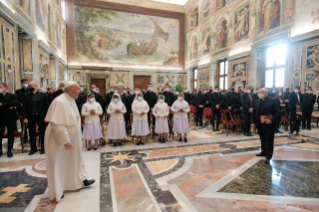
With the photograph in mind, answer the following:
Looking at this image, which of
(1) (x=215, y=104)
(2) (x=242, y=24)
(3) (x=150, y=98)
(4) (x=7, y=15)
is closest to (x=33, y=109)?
(4) (x=7, y=15)

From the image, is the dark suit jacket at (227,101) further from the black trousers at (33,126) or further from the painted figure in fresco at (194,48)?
the painted figure in fresco at (194,48)

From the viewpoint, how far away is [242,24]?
1094 cm

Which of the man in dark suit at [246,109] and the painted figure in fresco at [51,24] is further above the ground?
the painted figure in fresco at [51,24]

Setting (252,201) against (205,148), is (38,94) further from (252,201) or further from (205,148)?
(252,201)

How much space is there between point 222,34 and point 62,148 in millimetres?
13207

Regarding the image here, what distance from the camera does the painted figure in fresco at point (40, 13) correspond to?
26.8 ft

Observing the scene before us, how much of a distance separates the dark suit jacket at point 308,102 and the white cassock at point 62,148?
8.44 m

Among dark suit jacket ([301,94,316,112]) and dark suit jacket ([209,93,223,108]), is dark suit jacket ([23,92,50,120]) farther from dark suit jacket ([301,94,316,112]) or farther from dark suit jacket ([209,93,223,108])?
dark suit jacket ([301,94,316,112])

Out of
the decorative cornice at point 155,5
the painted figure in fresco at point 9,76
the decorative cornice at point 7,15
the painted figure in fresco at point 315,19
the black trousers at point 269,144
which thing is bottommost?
the black trousers at point 269,144

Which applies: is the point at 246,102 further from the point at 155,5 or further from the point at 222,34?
the point at 155,5

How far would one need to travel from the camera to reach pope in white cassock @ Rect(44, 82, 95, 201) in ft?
7.93

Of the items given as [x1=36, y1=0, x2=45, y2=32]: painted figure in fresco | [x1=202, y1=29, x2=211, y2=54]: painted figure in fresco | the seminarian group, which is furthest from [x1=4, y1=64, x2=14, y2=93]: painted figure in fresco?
[x1=202, y1=29, x2=211, y2=54]: painted figure in fresco

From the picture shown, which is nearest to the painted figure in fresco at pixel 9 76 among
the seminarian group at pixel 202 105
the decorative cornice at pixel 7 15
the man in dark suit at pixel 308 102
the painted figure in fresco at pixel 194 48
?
the seminarian group at pixel 202 105

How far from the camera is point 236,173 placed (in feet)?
11.5
